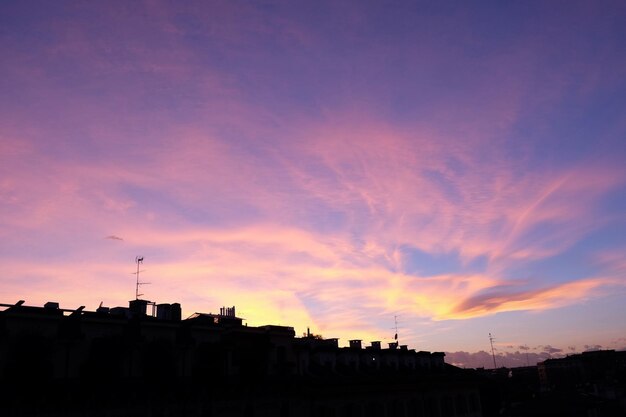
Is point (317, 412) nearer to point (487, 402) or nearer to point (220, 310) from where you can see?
point (220, 310)

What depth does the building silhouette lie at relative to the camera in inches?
1136

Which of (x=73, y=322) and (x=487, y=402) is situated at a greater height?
(x=73, y=322)

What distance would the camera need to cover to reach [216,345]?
3881cm

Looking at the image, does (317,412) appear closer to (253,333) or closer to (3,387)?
(253,333)

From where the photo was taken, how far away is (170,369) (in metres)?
35.3

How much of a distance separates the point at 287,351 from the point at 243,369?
616cm

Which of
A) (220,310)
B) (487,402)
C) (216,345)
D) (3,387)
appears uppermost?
(220,310)

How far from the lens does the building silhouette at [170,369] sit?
28.9 meters

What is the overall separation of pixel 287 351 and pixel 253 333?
5226 mm

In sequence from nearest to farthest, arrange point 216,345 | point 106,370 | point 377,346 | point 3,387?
point 3,387
point 106,370
point 216,345
point 377,346

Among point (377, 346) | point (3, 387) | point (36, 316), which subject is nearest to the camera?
point (3, 387)

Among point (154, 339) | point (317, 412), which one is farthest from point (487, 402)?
point (154, 339)

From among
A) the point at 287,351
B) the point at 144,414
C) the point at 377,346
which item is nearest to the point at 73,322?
the point at 144,414

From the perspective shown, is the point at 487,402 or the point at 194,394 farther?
the point at 487,402
